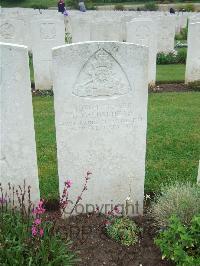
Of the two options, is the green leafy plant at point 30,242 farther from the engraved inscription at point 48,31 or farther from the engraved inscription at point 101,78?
the engraved inscription at point 48,31

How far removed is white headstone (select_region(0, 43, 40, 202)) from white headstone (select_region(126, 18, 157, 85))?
762 centimetres

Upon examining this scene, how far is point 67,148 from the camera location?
4.38 meters

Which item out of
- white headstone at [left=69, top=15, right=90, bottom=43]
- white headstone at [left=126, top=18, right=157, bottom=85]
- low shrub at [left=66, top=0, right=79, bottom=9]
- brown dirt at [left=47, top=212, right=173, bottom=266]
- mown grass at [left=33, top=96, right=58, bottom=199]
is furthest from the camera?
Answer: low shrub at [left=66, top=0, right=79, bottom=9]

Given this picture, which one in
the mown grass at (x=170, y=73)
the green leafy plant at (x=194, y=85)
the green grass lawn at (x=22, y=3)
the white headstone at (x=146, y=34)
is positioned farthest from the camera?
the green grass lawn at (x=22, y=3)

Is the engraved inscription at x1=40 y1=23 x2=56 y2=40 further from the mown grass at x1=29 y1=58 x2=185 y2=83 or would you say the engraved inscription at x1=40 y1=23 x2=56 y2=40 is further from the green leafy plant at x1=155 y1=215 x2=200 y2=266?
the green leafy plant at x1=155 y1=215 x2=200 y2=266

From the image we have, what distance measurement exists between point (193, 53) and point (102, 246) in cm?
816

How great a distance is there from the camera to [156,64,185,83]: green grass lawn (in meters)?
12.3

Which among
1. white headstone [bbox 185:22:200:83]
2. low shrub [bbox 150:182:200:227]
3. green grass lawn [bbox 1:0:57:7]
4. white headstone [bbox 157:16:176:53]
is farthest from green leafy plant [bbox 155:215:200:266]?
green grass lawn [bbox 1:0:57:7]

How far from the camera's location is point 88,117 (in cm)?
428

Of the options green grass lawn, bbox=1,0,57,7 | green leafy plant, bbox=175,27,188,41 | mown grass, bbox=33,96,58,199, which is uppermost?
green grass lawn, bbox=1,0,57,7

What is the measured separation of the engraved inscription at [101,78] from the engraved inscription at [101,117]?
6.0 inches

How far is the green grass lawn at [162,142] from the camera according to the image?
562cm

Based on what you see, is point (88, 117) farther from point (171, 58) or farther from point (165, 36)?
point (165, 36)

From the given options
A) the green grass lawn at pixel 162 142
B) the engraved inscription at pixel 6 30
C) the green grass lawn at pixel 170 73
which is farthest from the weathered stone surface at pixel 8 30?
the green grass lawn at pixel 170 73
